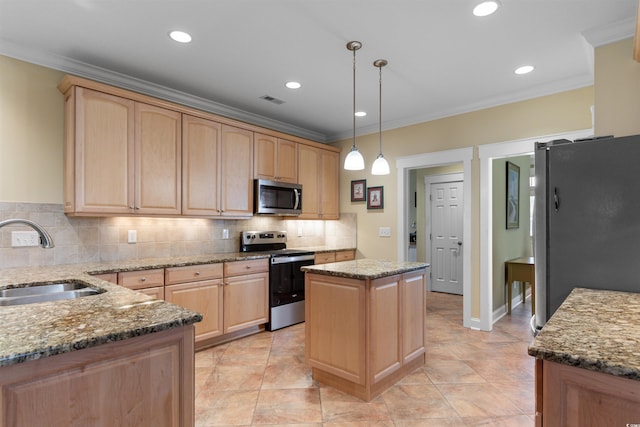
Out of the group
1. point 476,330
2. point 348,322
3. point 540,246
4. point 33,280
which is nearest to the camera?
point 540,246

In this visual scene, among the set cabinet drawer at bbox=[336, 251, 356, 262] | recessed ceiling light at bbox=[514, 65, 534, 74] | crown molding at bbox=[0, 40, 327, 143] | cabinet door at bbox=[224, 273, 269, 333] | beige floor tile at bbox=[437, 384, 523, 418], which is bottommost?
beige floor tile at bbox=[437, 384, 523, 418]

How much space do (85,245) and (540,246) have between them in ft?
10.9

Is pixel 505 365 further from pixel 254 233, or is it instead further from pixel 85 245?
pixel 85 245

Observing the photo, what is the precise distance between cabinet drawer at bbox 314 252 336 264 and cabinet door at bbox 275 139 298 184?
994mm

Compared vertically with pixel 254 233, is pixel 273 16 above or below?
above

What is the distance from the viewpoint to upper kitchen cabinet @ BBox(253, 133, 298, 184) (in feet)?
13.0

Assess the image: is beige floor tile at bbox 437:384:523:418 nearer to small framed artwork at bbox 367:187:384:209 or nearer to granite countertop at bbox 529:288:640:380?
granite countertop at bbox 529:288:640:380

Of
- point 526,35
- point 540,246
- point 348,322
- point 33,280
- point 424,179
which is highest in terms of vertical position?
point 526,35

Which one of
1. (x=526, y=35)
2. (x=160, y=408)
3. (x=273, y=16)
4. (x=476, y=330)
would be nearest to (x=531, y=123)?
(x=526, y=35)

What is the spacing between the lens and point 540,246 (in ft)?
5.72

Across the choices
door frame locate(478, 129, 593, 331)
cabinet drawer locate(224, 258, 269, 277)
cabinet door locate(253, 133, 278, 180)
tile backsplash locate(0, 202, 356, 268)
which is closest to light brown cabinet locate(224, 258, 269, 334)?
cabinet drawer locate(224, 258, 269, 277)

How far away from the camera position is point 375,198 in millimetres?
4691

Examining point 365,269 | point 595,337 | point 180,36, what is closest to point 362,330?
point 365,269

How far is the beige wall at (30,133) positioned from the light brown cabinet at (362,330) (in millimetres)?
2222
